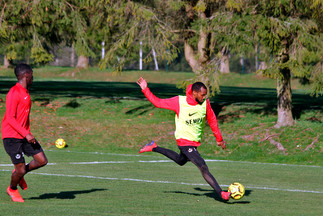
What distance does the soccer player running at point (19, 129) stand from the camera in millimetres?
8688

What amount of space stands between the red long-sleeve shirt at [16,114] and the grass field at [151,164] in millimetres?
1057

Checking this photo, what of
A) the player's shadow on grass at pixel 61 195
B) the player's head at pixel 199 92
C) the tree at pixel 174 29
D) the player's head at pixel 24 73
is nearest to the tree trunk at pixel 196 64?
the tree at pixel 174 29

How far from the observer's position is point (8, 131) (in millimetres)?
8852

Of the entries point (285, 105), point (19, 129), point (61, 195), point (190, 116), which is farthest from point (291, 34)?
point (19, 129)

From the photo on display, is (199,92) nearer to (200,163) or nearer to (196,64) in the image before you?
(200,163)

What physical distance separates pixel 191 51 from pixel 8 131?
57.5ft

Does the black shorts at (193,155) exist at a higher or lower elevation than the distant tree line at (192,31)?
lower

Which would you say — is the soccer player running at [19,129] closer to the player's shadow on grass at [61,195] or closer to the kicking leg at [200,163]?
the player's shadow on grass at [61,195]

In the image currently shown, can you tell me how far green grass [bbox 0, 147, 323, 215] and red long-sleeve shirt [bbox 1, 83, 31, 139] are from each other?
1056mm

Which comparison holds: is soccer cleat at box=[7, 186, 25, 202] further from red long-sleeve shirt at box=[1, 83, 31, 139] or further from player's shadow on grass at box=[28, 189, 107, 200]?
red long-sleeve shirt at box=[1, 83, 31, 139]

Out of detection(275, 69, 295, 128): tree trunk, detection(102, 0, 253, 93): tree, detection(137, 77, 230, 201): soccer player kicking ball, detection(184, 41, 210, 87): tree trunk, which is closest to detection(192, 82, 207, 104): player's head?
detection(137, 77, 230, 201): soccer player kicking ball

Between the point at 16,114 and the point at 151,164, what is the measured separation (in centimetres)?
858

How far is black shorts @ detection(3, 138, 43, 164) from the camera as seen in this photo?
889 cm

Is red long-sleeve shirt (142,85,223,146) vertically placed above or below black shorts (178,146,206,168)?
above
